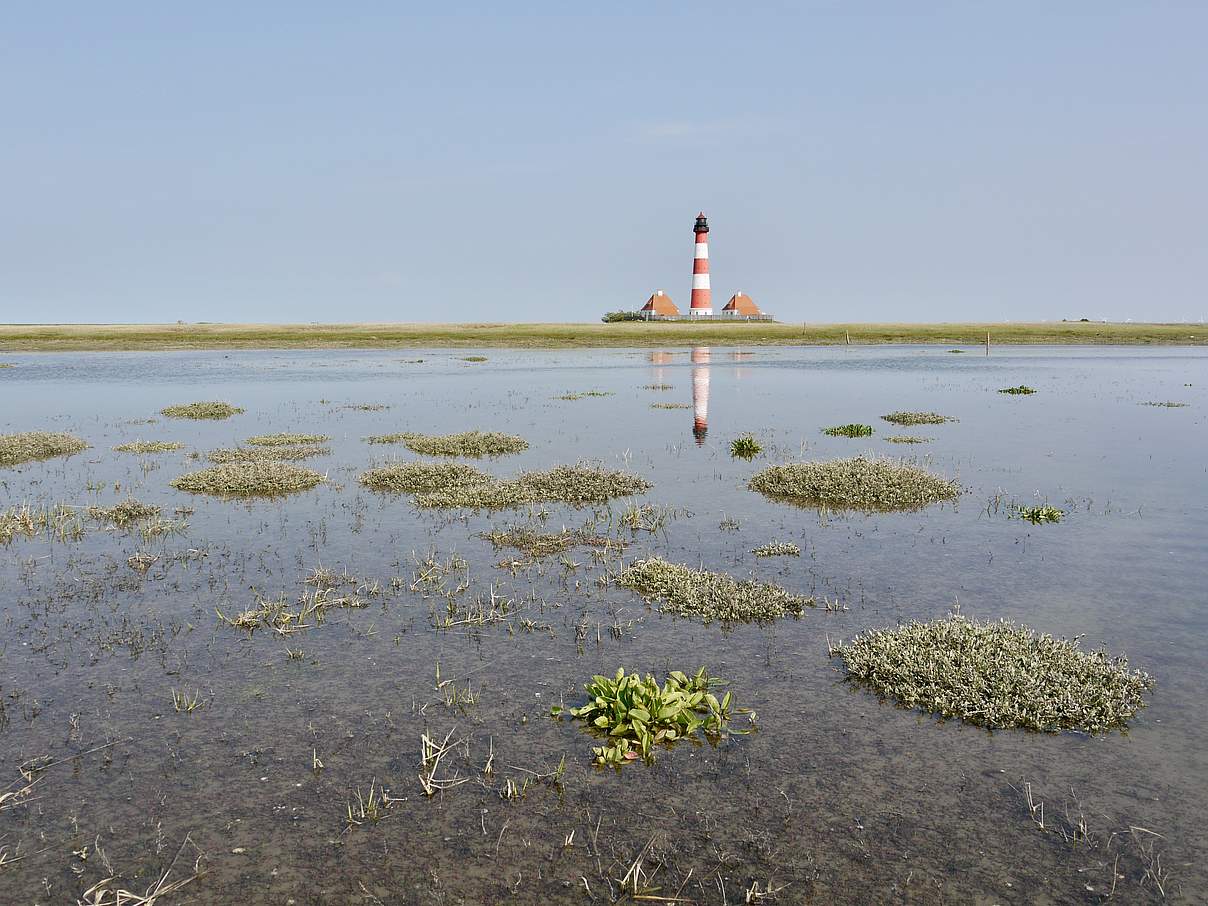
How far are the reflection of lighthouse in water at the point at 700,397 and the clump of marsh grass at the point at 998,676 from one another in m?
19.7

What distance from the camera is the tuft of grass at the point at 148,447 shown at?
96.8 feet

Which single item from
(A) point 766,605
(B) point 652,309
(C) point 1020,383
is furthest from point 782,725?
(B) point 652,309

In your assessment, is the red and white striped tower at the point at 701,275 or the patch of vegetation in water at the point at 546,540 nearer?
the patch of vegetation in water at the point at 546,540

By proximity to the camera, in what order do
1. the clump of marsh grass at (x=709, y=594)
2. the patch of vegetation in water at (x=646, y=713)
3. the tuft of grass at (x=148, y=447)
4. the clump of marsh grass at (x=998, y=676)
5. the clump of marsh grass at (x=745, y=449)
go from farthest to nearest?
the tuft of grass at (x=148, y=447) → the clump of marsh grass at (x=745, y=449) → the clump of marsh grass at (x=709, y=594) → the clump of marsh grass at (x=998, y=676) → the patch of vegetation in water at (x=646, y=713)

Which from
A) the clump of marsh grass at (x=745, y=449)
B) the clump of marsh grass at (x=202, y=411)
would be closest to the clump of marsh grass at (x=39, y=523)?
the clump of marsh grass at (x=745, y=449)

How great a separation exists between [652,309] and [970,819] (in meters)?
170

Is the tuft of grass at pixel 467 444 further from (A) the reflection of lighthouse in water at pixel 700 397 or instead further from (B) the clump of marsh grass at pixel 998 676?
(B) the clump of marsh grass at pixel 998 676

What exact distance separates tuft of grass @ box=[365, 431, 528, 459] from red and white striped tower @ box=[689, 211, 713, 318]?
12625 centimetres

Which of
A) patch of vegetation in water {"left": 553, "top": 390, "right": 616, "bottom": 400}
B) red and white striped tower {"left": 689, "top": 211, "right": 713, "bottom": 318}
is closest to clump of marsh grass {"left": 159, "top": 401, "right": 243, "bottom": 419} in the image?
patch of vegetation in water {"left": 553, "top": 390, "right": 616, "bottom": 400}

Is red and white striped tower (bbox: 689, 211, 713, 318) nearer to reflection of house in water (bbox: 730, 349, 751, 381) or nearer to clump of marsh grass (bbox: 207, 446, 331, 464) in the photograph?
reflection of house in water (bbox: 730, 349, 751, 381)

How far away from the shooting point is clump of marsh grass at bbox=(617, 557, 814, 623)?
1301 centimetres

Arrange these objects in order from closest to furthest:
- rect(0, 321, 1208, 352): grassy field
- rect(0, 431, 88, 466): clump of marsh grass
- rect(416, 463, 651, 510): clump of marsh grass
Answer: rect(416, 463, 651, 510): clump of marsh grass < rect(0, 431, 88, 466): clump of marsh grass < rect(0, 321, 1208, 352): grassy field

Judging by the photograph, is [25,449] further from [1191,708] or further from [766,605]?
[1191,708]

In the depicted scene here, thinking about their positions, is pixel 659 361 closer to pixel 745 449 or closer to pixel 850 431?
pixel 850 431
